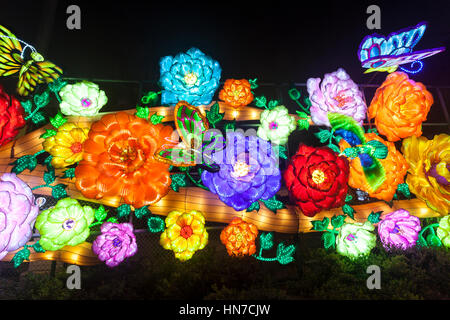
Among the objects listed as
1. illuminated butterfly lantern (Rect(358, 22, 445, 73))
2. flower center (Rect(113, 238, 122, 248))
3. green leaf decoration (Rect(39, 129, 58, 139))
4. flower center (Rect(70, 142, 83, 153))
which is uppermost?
illuminated butterfly lantern (Rect(358, 22, 445, 73))

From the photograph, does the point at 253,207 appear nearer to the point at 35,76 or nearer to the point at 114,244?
the point at 114,244

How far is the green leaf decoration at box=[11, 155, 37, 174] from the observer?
6.27ft

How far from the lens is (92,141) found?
1723mm

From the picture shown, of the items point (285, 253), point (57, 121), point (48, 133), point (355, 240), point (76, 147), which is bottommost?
point (285, 253)

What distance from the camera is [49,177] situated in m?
1.96

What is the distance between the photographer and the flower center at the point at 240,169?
188 centimetres

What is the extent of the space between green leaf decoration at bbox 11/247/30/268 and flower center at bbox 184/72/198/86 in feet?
5.89

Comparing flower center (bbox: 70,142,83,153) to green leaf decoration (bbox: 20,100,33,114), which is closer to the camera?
flower center (bbox: 70,142,83,153)

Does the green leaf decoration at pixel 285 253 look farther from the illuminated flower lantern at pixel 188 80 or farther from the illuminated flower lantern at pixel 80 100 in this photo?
the illuminated flower lantern at pixel 80 100

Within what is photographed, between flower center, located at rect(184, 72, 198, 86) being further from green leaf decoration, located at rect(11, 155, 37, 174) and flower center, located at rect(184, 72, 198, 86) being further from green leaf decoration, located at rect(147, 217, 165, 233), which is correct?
green leaf decoration, located at rect(11, 155, 37, 174)

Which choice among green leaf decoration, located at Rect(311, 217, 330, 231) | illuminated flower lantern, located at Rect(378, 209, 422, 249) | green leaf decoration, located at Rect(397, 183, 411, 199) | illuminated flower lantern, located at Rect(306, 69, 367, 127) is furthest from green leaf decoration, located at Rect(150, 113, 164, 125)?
green leaf decoration, located at Rect(397, 183, 411, 199)

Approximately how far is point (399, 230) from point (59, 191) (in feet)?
9.41

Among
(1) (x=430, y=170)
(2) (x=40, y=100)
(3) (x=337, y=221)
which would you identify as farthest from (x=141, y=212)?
(1) (x=430, y=170)

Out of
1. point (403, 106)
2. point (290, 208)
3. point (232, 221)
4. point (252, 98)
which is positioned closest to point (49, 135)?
point (232, 221)
